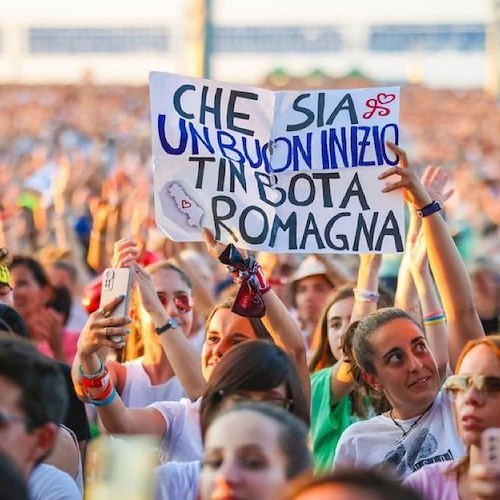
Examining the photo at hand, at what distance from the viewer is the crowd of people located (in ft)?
11.7

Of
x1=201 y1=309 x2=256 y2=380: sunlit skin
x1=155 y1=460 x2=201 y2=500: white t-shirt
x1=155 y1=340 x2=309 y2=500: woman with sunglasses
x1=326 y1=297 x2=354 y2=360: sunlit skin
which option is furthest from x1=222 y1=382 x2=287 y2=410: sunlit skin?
x1=326 y1=297 x2=354 y2=360: sunlit skin

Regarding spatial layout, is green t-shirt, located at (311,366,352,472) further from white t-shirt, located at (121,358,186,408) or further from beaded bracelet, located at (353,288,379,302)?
white t-shirt, located at (121,358,186,408)

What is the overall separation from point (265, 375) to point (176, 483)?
1.05 ft

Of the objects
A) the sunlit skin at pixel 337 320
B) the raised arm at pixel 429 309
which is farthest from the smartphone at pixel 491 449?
the sunlit skin at pixel 337 320

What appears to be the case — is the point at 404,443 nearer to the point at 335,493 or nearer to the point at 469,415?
the point at 469,415

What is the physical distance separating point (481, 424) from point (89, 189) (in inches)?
486

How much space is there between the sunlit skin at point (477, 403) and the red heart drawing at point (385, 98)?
186 centimetres

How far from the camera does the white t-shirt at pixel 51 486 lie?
13.3 feet

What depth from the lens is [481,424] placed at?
408 centimetres

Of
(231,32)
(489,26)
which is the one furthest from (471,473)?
(231,32)

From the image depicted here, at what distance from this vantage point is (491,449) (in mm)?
3645

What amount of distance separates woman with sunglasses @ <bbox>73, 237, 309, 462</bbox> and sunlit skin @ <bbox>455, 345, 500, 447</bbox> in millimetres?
761

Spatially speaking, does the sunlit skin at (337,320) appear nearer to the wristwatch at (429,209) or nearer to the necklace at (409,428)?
the wristwatch at (429,209)

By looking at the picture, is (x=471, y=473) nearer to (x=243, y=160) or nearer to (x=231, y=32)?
(x=243, y=160)
